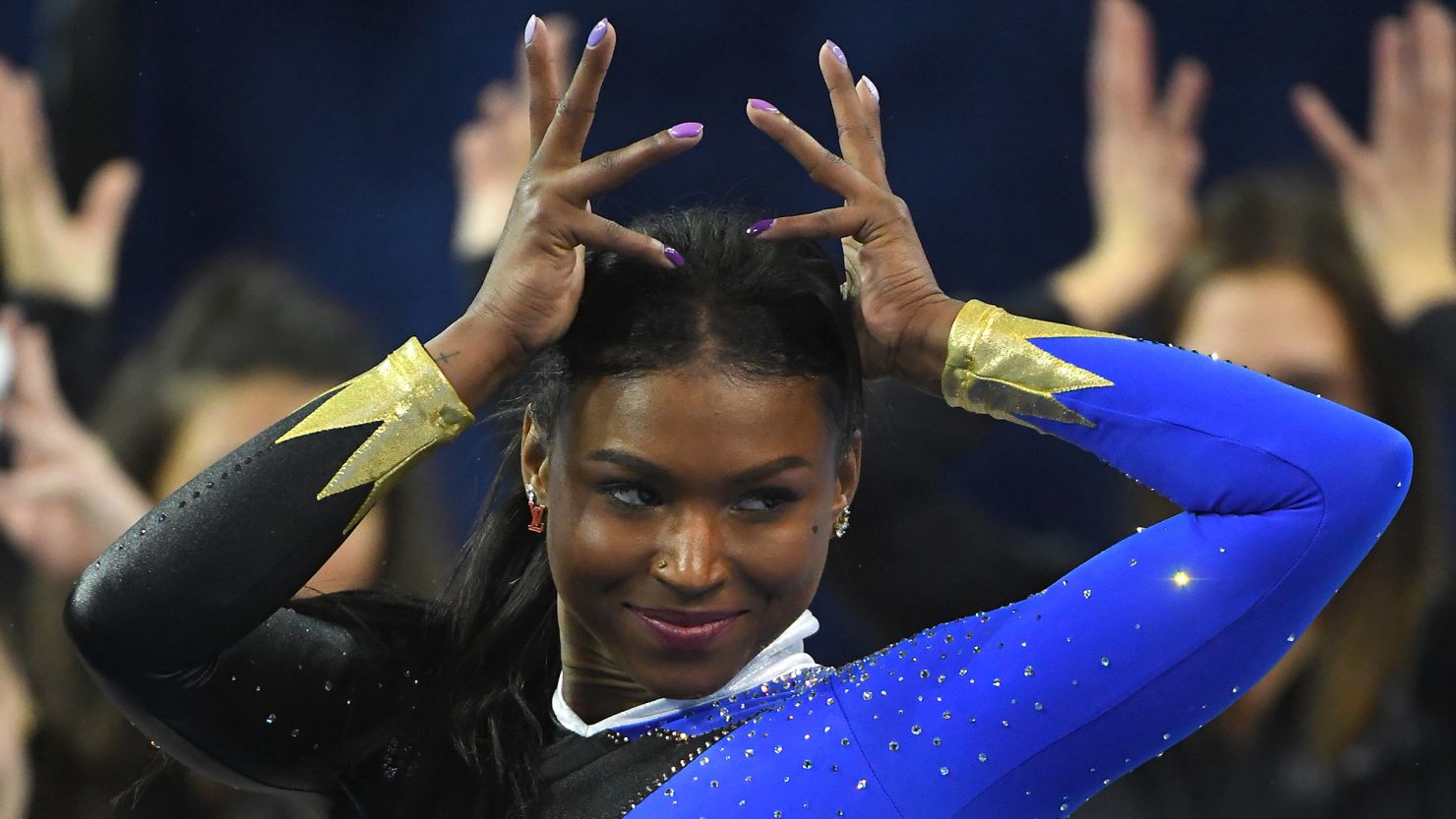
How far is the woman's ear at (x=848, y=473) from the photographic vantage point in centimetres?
160

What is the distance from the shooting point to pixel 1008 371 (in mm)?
1458

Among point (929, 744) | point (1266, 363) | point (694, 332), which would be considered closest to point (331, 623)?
point (694, 332)

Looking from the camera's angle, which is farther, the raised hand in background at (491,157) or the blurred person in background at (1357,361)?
the raised hand in background at (491,157)

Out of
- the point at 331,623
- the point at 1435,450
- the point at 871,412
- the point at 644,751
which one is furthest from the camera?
the point at 1435,450

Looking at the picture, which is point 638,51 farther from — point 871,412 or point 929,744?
point 929,744

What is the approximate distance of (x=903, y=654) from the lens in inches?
59.4

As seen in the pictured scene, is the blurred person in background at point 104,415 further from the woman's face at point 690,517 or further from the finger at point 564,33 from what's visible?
the woman's face at point 690,517

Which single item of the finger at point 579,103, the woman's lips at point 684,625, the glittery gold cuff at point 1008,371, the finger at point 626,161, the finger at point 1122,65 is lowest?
the finger at point 1122,65

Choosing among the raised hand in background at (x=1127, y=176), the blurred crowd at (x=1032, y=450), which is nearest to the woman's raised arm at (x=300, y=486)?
the blurred crowd at (x=1032, y=450)

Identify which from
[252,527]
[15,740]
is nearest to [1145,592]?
[252,527]

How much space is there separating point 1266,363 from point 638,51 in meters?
1.16

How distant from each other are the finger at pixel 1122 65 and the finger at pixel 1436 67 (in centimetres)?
43

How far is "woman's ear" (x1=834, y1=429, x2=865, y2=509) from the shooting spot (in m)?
1.60

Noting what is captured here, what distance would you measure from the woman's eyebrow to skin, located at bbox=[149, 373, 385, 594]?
1.51 metres
